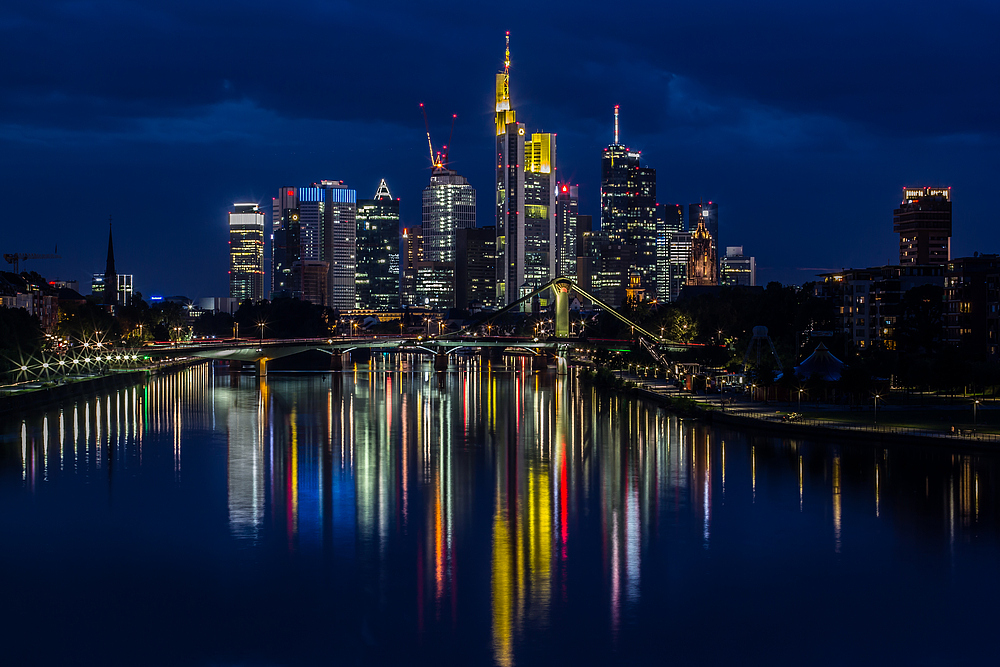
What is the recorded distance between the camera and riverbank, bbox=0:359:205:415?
48.8 m

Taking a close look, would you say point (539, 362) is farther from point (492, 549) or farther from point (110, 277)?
point (492, 549)

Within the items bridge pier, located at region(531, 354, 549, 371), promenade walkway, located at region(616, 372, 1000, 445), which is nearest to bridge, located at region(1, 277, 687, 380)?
bridge pier, located at region(531, 354, 549, 371)

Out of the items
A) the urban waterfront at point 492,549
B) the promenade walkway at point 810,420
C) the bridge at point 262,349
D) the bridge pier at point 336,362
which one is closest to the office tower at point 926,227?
the bridge at point 262,349

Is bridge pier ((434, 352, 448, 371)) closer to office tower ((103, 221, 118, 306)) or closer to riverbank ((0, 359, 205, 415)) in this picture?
riverbank ((0, 359, 205, 415))

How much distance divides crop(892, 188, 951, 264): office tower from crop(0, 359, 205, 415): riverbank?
94539mm

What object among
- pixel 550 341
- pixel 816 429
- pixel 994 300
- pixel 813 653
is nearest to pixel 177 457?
pixel 816 429

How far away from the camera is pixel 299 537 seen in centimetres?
2412

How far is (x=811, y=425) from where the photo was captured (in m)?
39.9

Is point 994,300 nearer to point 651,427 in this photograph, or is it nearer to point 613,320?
point 651,427

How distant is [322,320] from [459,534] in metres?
113

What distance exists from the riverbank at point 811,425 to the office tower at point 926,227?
91.3 meters

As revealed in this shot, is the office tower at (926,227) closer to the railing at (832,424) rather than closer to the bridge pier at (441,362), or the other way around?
the bridge pier at (441,362)

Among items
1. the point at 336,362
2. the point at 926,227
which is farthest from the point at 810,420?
the point at 926,227

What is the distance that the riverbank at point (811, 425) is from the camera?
116 feet
